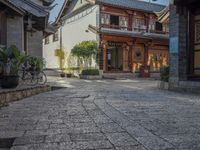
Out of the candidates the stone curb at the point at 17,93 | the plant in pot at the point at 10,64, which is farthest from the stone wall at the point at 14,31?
the plant in pot at the point at 10,64

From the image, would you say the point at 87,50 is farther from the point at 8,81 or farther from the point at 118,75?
the point at 8,81

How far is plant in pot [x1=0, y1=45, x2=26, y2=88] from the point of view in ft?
31.2

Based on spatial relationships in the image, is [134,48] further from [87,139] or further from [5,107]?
[87,139]

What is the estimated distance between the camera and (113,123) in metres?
5.54

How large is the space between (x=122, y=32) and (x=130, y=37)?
109cm

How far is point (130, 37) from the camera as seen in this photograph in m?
27.8

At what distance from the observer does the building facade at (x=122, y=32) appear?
27.0 metres

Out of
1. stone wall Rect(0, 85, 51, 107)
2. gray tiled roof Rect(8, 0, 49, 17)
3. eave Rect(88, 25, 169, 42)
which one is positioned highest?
eave Rect(88, 25, 169, 42)

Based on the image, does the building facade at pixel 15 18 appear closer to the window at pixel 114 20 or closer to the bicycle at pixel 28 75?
the bicycle at pixel 28 75

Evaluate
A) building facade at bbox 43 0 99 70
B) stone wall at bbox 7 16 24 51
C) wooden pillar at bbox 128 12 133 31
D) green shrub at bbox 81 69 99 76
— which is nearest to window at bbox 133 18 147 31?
wooden pillar at bbox 128 12 133 31

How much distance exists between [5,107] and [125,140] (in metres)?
4.40

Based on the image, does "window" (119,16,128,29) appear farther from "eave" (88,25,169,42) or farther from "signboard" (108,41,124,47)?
"signboard" (108,41,124,47)

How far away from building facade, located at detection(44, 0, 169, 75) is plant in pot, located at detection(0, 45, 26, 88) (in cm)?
1619

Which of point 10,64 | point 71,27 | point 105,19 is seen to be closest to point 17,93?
point 10,64
